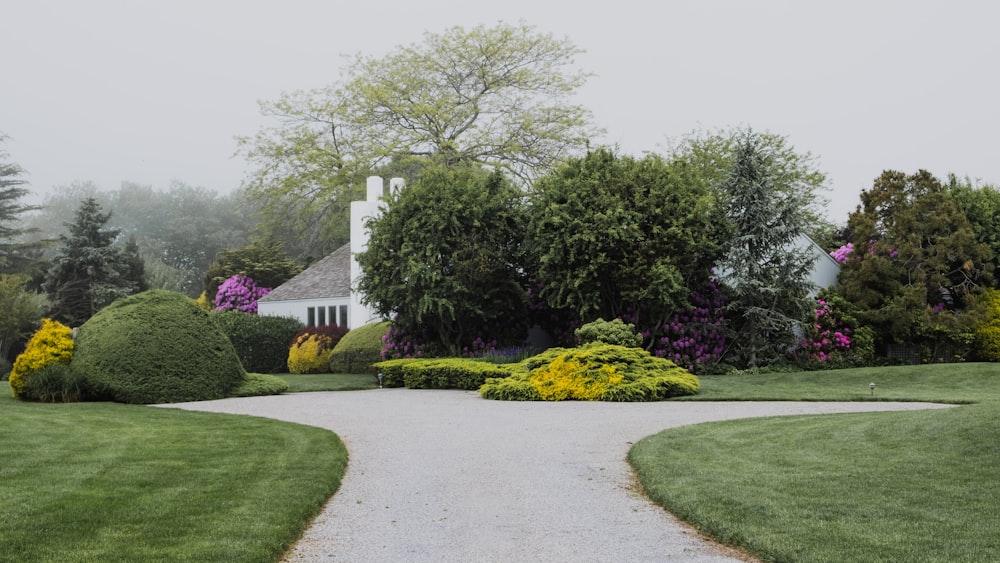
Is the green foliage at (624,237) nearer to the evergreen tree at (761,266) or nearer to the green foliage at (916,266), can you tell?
the evergreen tree at (761,266)

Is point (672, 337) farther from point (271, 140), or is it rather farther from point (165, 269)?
point (165, 269)

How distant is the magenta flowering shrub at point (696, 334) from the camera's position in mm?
21922

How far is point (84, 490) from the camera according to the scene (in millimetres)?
7266

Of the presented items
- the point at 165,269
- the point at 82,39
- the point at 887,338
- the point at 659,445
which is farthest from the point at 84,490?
the point at 82,39

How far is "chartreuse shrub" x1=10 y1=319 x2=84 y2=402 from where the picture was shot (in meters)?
16.5

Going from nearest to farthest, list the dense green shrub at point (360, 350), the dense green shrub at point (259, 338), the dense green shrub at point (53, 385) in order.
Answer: the dense green shrub at point (53, 385) → the dense green shrub at point (360, 350) → the dense green shrub at point (259, 338)

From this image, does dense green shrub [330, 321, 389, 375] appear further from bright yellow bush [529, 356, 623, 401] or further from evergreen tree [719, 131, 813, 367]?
evergreen tree [719, 131, 813, 367]

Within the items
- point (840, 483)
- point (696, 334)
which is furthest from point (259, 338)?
point (840, 483)

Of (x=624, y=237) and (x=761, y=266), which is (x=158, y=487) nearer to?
(x=624, y=237)

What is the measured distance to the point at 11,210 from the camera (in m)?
51.6

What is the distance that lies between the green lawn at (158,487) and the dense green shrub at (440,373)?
8166mm

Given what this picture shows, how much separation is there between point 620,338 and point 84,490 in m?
13.4

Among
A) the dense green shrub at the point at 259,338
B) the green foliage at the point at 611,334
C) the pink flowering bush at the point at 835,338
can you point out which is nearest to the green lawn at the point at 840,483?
the green foliage at the point at 611,334

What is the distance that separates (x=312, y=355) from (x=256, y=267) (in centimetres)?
1474
